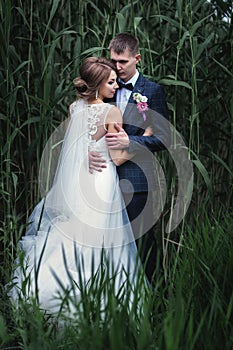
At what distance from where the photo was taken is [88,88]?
2.11m

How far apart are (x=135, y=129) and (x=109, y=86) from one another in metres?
0.21

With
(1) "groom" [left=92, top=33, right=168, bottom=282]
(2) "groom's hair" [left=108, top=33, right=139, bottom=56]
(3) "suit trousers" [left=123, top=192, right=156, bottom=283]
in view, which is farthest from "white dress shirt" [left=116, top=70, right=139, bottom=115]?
(3) "suit trousers" [left=123, top=192, right=156, bottom=283]

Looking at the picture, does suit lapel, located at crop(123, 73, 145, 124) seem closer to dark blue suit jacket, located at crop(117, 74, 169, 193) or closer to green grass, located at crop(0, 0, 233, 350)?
dark blue suit jacket, located at crop(117, 74, 169, 193)

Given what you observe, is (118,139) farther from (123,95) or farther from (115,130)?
(123,95)

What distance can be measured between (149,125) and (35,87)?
524 millimetres

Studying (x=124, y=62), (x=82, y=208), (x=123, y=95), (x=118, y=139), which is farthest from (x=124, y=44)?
(x=82, y=208)

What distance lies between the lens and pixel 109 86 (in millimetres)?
2094

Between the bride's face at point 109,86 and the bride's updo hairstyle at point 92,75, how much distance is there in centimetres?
1

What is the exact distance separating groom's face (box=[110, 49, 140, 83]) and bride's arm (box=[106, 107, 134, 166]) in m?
0.14

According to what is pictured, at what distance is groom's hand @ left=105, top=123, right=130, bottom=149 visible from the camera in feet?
6.88

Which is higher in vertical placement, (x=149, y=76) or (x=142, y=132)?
(x=149, y=76)

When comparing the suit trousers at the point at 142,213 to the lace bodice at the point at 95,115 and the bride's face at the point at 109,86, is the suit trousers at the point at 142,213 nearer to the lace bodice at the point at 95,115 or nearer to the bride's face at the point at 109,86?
the lace bodice at the point at 95,115

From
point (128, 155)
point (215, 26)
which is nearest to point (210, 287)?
point (128, 155)

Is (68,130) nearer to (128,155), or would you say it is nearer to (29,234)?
(128,155)
